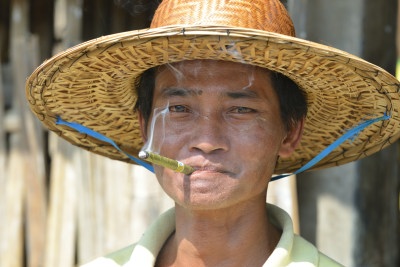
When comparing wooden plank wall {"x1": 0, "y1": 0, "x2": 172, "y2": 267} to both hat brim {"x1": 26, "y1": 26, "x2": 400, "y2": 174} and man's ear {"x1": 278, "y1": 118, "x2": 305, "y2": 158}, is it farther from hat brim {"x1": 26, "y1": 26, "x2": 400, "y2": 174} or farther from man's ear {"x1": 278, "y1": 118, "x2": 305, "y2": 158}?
man's ear {"x1": 278, "y1": 118, "x2": 305, "y2": 158}

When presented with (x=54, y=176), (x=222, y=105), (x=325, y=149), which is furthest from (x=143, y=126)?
(x=54, y=176)

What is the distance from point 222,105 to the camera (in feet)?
7.69

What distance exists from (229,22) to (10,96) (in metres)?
1.97

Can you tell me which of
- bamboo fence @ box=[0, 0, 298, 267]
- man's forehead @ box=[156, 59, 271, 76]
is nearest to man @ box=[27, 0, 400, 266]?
man's forehead @ box=[156, 59, 271, 76]

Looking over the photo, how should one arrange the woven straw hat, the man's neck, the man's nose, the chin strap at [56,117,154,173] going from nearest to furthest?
the woven straw hat, the man's nose, the man's neck, the chin strap at [56,117,154,173]

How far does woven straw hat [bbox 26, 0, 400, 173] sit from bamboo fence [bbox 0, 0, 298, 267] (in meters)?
0.94

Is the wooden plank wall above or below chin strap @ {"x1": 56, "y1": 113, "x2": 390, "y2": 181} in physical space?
below

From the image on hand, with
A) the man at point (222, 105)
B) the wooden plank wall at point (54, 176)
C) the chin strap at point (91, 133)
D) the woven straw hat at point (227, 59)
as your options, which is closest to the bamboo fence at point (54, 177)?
the wooden plank wall at point (54, 176)

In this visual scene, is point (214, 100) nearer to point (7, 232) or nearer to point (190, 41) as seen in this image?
point (190, 41)

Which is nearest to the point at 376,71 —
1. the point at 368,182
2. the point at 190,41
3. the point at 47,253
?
the point at 190,41

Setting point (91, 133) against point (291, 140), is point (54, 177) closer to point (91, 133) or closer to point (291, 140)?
point (91, 133)

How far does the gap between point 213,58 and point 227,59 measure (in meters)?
0.04

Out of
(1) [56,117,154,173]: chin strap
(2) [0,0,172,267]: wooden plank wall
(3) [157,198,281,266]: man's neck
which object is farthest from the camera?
(2) [0,0,172,267]: wooden plank wall

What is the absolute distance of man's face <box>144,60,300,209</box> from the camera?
229 cm
